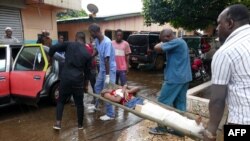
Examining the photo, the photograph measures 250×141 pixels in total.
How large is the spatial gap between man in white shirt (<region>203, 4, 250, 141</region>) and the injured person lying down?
957mm

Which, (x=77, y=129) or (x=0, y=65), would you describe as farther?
(x=0, y=65)

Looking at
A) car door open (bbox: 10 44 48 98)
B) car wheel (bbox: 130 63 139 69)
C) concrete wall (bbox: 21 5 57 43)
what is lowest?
car wheel (bbox: 130 63 139 69)

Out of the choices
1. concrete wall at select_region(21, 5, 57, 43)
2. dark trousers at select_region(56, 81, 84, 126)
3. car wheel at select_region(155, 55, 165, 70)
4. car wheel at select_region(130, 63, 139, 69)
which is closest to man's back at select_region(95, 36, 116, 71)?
dark trousers at select_region(56, 81, 84, 126)

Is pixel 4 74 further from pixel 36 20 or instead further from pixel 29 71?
pixel 36 20

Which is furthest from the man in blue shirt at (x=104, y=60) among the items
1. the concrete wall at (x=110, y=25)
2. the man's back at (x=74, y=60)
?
the concrete wall at (x=110, y=25)

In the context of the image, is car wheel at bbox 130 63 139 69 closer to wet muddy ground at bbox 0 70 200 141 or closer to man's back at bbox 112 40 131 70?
man's back at bbox 112 40 131 70

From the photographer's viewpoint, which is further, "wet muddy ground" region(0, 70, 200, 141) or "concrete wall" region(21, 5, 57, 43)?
"concrete wall" region(21, 5, 57, 43)

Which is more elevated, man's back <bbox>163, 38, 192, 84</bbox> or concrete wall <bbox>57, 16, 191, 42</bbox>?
concrete wall <bbox>57, 16, 191, 42</bbox>

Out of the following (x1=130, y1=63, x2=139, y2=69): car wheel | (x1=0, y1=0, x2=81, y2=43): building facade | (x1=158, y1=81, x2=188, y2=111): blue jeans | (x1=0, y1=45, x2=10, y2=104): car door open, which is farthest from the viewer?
(x1=130, y1=63, x2=139, y2=69): car wheel

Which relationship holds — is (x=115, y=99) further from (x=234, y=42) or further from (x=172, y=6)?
(x=172, y=6)

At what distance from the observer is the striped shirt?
2.07 metres

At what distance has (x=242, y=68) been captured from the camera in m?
2.08

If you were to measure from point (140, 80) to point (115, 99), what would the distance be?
6.68 m

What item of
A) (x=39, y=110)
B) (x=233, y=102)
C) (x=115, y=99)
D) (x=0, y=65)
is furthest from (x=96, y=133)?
(x=233, y=102)
